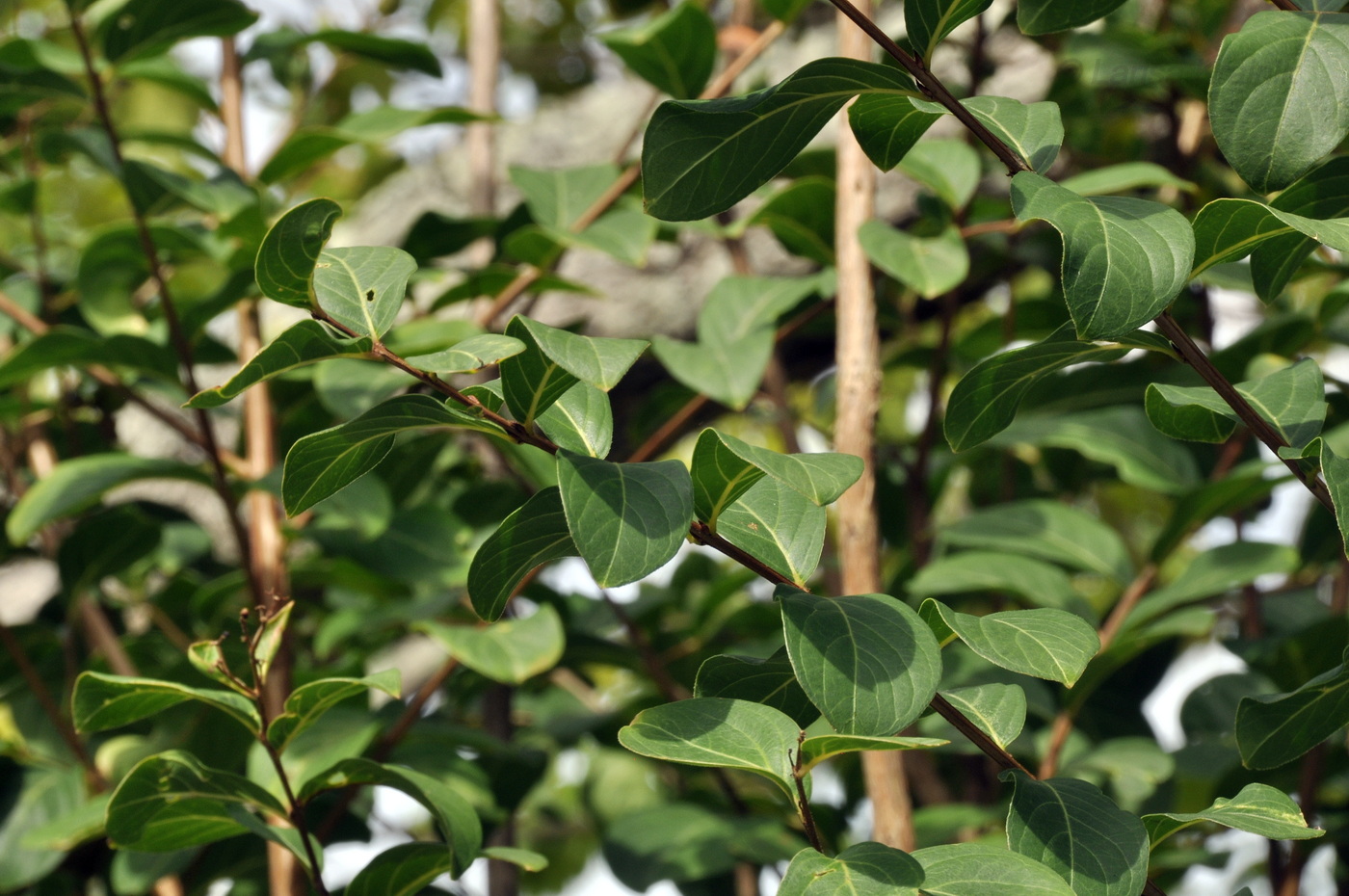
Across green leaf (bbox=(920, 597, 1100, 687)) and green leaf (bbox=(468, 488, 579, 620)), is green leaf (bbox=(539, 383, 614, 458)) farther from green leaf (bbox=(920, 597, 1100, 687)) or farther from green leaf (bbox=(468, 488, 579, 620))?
green leaf (bbox=(920, 597, 1100, 687))

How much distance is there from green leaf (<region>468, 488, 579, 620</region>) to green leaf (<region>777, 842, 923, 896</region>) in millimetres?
144

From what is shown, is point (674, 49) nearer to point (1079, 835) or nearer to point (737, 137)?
point (737, 137)

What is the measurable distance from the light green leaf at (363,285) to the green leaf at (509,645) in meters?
0.37

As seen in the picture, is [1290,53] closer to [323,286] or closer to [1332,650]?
[323,286]

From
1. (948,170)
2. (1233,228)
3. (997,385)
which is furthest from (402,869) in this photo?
(948,170)

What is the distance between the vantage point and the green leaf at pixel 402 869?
59 centimetres

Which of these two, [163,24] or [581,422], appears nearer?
[581,422]

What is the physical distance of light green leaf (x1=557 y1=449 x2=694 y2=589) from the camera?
373 mm

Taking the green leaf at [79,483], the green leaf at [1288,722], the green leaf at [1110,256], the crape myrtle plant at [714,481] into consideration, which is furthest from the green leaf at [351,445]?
the green leaf at [79,483]

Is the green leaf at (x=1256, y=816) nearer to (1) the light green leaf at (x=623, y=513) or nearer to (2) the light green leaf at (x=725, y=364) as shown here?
(1) the light green leaf at (x=623, y=513)

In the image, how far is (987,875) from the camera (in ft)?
1.27

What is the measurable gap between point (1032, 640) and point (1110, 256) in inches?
5.6

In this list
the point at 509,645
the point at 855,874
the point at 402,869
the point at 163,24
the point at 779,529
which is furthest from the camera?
the point at 163,24

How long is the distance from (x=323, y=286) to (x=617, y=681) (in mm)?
1511
